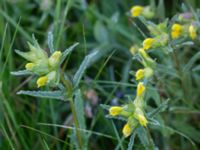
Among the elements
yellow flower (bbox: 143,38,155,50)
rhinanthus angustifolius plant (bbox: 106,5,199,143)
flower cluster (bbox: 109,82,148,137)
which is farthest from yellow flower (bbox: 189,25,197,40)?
flower cluster (bbox: 109,82,148,137)

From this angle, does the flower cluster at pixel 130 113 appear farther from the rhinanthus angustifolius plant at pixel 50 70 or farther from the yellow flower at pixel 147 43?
the yellow flower at pixel 147 43

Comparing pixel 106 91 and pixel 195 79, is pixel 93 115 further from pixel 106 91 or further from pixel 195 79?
pixel 195 79

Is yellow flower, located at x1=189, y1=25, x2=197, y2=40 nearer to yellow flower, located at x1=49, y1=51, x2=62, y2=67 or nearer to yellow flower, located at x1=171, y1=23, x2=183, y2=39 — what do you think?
yellow flower, located at x1=171, y1=23, x2=183, y2=39

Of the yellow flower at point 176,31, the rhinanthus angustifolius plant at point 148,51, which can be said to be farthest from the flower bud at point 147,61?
the yellow flower at point 176,31

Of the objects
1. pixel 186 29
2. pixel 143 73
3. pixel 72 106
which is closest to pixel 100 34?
pixel 186 29

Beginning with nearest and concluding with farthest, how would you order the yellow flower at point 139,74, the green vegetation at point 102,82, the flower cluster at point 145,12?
the green vegetation at point 102,82 < the yellow flower at point 139,74 < the flower cluster at point 145,12

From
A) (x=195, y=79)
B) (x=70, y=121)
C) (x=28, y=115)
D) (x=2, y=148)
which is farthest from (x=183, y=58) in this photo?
(x=2, y=148)

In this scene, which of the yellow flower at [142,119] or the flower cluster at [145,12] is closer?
the yellow flower at [142,119]

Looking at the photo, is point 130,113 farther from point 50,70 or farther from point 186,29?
point 186,29
